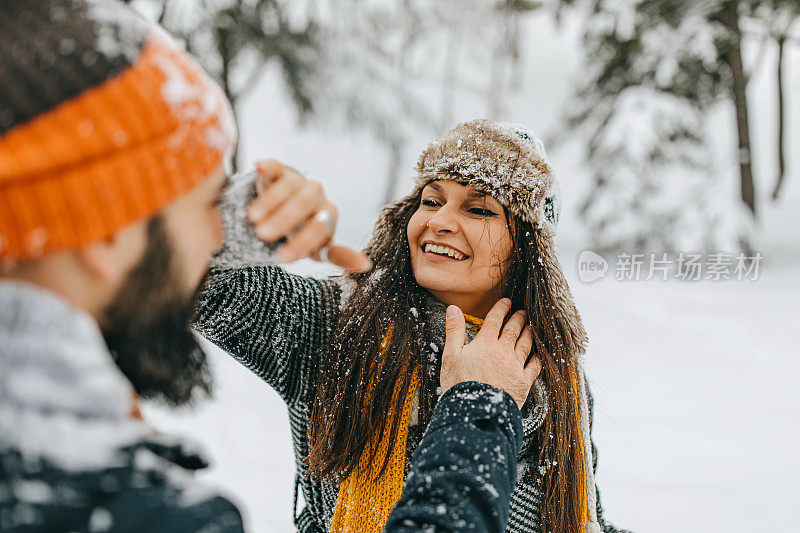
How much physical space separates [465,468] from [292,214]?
1.58ft

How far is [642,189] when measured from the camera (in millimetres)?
8938

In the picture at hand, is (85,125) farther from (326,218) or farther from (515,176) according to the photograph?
(515,176)

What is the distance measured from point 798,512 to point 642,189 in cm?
640

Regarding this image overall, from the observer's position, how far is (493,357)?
49.7 inches

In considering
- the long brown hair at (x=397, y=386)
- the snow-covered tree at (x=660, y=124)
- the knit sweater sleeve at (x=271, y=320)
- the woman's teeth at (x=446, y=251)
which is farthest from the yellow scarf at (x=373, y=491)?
the snow-covered tree at (x=660, y=124)

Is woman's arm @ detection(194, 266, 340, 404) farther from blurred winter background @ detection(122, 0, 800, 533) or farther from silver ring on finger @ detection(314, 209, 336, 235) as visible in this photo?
silver ring on finger @ detection(314, 209, 336, 235)

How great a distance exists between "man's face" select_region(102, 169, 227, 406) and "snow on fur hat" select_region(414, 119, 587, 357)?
884 mm

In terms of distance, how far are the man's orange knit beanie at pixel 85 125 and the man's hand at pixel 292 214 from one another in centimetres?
17

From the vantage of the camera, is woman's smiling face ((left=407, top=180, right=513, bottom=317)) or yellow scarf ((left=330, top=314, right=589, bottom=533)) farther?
woman's smiling face ((left=407, top=180, right=513, bottom=317))

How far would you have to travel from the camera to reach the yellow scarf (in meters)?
1.45

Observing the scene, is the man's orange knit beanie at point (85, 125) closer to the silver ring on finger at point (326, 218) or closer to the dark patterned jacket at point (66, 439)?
the dark patterned jacket at point (66, 439)

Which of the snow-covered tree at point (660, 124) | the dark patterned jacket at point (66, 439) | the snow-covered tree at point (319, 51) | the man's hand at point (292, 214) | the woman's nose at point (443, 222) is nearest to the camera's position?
the dark patterned jacket at point (66, 439)

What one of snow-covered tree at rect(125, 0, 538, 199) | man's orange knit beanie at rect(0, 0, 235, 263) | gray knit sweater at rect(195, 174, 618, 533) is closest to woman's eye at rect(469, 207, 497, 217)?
gray knit sweater at rect(195, 174, 618, 533)

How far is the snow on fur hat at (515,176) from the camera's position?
160cm
